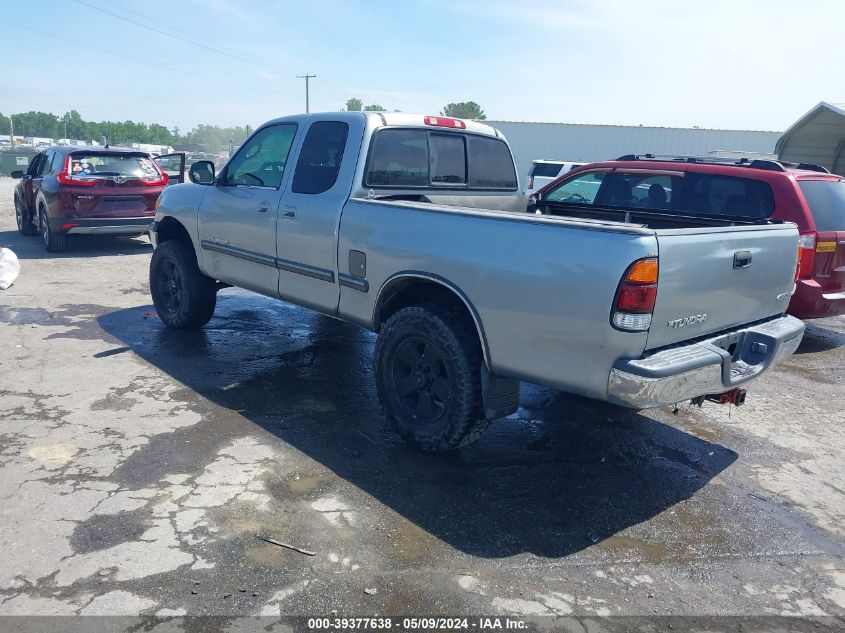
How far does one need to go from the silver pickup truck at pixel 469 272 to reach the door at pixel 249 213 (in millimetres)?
16

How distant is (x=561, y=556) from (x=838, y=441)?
2.80m

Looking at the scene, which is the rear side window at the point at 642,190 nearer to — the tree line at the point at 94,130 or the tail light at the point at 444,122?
the tail light at the point at 444,122

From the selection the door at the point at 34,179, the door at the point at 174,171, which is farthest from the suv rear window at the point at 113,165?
the door at the point at 34,179

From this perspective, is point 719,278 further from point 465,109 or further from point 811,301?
point 465,109

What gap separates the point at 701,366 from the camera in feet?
10.5

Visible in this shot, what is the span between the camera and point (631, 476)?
3.92 m

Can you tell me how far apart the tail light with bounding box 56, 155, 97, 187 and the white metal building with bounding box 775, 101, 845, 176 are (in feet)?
49.2

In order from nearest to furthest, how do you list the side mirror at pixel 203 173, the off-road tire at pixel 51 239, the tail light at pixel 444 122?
the tail light at pixel 444 122
the side mirror at pixel 203 173
the off-road tire at pixel 51 239

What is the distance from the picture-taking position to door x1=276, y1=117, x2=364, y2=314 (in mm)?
4531

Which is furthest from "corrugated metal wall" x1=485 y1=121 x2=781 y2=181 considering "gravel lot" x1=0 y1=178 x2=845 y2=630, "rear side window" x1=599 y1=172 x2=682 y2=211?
"gravel lot" x1=0 y1=178 x2=845 y2=630

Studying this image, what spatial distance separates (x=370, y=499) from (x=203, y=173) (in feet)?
12.0

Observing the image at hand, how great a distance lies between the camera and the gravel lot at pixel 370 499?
277cm

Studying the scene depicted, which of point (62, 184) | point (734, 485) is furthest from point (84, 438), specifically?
point (62, 184)

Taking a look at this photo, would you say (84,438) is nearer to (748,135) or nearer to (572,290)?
(572,290)
